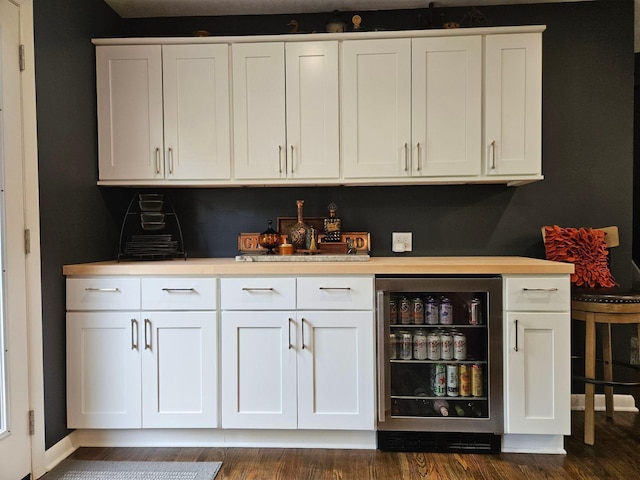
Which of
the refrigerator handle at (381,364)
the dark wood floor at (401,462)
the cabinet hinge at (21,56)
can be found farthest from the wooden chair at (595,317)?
the cabinet hinge at (21,56)

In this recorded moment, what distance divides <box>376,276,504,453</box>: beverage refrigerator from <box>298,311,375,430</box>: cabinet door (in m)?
0.08

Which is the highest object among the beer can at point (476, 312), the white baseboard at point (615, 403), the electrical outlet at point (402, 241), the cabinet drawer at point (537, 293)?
the electrical outlet at point (402, 241)

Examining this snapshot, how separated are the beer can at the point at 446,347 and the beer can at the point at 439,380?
0.17 feet

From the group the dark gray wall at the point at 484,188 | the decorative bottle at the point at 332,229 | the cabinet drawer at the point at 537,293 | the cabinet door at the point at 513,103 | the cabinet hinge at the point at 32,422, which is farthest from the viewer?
the decorative bottle at the point at 332,229

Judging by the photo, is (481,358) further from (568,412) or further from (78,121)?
(78,121)

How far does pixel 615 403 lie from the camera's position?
2691mm

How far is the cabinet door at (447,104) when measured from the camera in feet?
7.89

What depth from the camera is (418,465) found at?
6.81 ft

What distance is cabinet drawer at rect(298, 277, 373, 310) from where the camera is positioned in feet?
7.14

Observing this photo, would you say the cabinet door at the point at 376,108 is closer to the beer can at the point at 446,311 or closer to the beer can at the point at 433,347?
→ the beer can at the point at 446,311

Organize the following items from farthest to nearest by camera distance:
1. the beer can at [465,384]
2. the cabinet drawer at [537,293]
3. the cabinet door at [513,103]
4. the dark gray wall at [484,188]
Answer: the dark gray wall at [484,188] → the cabinet door at [513,103] → the beer can at [465,384] → the cabinet drawer at [537,293]

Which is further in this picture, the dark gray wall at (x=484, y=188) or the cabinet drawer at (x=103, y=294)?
the dark gray wall at (x=484, y=188)

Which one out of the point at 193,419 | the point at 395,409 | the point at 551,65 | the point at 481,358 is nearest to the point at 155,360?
the point at 193,419

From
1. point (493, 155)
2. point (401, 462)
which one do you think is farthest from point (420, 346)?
point (493, 155)
